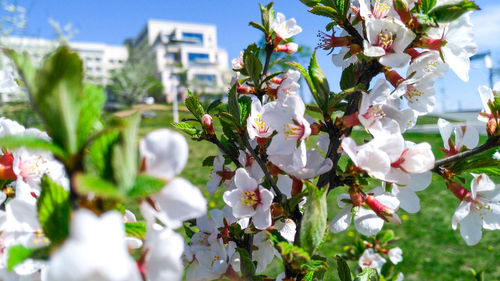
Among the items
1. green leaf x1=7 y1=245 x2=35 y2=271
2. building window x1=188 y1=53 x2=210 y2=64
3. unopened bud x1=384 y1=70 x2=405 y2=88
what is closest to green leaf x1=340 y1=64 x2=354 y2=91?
unopened bud x1=384 y1=70 x2=405 y2=88

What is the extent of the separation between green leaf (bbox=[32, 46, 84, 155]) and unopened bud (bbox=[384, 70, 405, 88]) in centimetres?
64

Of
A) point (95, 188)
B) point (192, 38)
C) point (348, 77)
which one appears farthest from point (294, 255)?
point (192, 38)

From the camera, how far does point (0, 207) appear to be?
62cm

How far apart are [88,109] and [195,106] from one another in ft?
1.70

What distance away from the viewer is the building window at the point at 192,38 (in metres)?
42.5

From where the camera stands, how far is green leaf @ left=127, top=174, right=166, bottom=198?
13.5 inches

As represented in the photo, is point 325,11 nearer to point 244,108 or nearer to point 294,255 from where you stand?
point 244,108

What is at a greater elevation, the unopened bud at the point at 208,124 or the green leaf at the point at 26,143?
the green leaf at the point at 26,143

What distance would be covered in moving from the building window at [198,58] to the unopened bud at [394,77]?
4008cm

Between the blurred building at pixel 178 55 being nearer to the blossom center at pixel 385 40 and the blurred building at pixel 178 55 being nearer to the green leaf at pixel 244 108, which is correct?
the green leaf at pixel 244 108

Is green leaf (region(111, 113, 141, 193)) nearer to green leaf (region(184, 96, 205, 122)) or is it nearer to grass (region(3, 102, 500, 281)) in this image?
green leaf (region(184, 96, 205, 122))

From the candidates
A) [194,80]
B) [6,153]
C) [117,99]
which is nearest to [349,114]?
[6,153]

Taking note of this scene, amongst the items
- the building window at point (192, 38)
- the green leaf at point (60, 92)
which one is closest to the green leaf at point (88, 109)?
the green leaf at point (60, 92)

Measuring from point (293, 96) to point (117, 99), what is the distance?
2928cm
